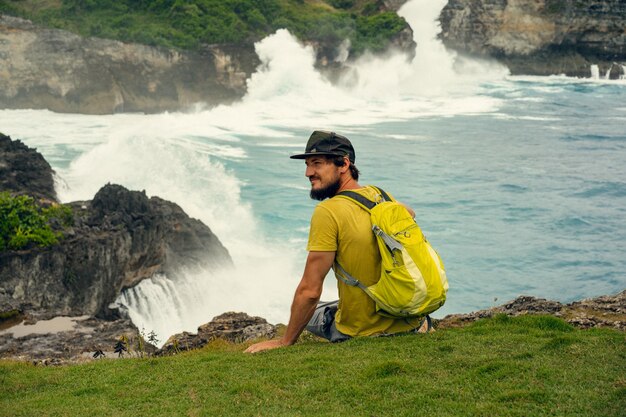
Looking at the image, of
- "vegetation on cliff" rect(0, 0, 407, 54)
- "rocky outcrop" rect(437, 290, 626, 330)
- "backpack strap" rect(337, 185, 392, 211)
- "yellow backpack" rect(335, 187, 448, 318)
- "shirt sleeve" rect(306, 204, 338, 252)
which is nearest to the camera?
"yellow backpack" rect(335, 187, 448, 318)

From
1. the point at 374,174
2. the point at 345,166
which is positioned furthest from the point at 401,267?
the point at 374,174

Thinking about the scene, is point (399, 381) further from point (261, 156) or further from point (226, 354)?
point (261, 156)

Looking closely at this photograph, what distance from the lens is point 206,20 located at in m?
63.0

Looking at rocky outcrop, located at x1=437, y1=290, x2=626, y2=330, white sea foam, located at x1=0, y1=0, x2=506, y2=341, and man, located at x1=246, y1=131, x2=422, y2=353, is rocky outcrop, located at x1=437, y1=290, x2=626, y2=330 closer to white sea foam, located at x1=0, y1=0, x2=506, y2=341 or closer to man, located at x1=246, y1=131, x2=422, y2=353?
man, located at x1=246, y1=131, x2=422, y2=353

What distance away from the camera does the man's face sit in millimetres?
7355

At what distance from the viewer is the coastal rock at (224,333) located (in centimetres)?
→ 1052

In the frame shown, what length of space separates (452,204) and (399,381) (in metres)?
28.3

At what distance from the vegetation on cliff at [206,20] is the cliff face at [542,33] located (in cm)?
1413

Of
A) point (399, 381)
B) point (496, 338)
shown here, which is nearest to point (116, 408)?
point (399, 381)

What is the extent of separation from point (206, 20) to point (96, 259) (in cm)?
4887

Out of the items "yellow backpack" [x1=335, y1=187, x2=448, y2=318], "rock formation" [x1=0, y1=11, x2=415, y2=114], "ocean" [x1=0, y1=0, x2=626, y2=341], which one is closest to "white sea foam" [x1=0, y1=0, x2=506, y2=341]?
"ocean" [x1=0, y1=0, x2=626, y2=341]

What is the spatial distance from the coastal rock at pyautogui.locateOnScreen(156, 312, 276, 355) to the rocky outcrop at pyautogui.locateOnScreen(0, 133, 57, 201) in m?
9.68

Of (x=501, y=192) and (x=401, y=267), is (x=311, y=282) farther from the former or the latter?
(x=501, y=192)

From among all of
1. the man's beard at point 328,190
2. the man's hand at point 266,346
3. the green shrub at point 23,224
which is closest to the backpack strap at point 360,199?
the man's beard at point 328,190
